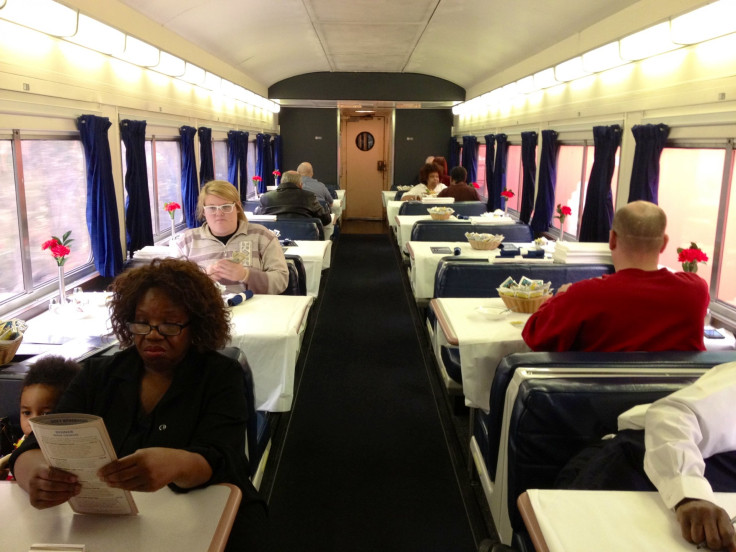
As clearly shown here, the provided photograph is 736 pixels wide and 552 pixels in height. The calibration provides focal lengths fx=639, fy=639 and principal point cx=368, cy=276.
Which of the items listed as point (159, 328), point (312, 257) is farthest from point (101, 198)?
point (159, 328)

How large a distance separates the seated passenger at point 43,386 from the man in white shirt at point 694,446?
1829mm

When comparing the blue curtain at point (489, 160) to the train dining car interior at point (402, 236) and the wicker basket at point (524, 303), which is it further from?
the wicker basket at point (524, 303)

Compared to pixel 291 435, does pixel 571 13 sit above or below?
above

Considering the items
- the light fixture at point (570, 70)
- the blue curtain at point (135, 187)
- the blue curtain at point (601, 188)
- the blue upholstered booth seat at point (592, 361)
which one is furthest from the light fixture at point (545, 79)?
the blue upholstered booth seat at point (592, 361)

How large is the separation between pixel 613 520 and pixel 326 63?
11.4 m

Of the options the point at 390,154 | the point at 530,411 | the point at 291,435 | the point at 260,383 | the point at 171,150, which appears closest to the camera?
the point at 530,411

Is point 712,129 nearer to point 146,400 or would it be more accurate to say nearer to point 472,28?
point 146,400

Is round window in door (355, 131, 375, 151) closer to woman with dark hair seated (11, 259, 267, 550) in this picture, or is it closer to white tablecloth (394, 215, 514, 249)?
white tablecloth (394, 215, 514, 249)

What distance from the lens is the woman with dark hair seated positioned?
72.2 inches

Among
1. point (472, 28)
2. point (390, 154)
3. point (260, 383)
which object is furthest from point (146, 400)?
point (390, 154)

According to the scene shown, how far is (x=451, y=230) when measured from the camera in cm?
628

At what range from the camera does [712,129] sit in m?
3.94

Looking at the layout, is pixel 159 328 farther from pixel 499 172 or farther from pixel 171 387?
pixel 499 172

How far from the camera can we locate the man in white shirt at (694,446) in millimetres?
1443
